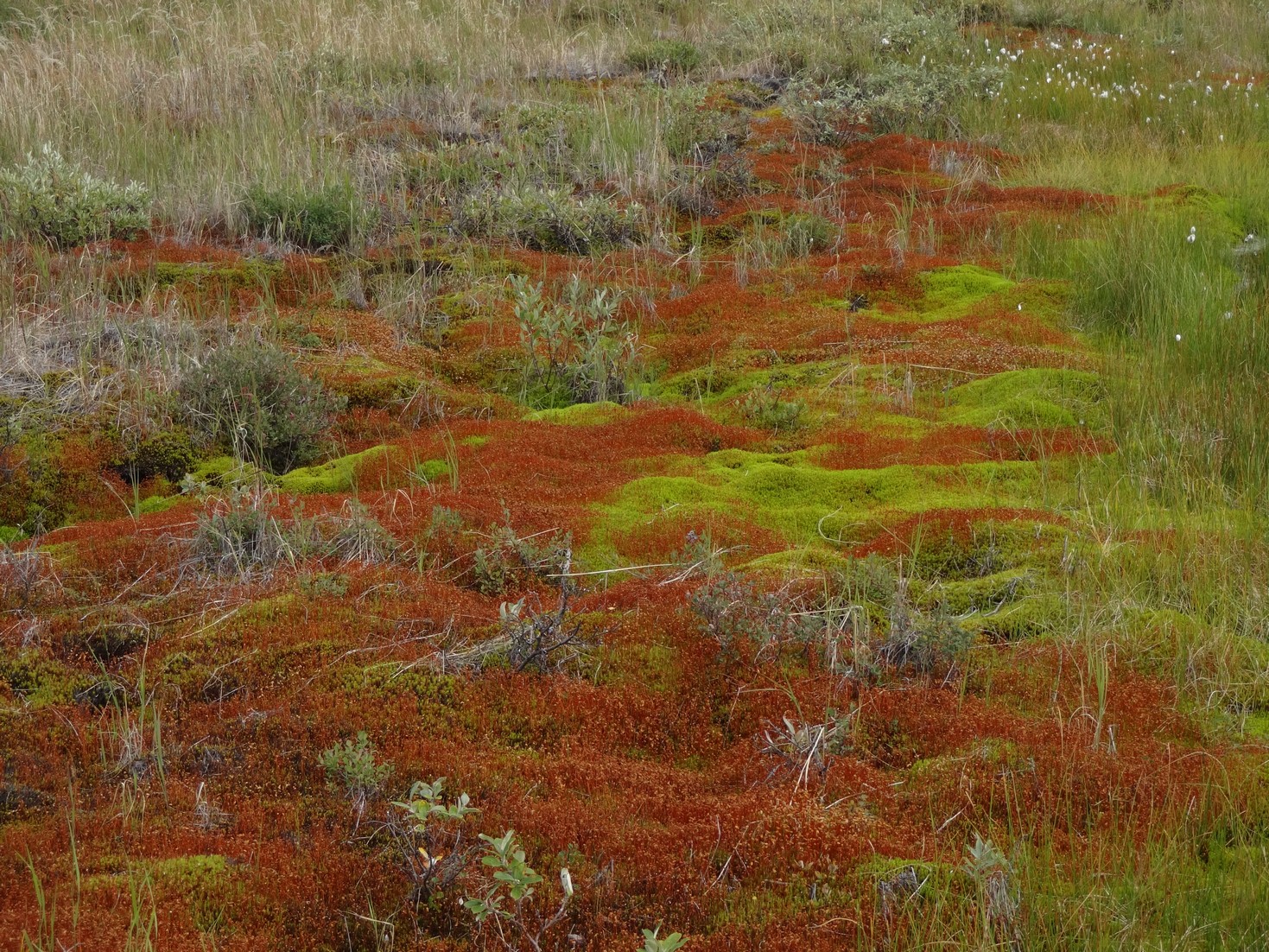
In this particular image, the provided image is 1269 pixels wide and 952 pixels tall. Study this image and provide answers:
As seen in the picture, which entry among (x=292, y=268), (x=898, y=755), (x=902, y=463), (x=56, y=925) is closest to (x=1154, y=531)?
(x=902, y=463)

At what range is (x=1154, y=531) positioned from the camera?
4.35 m

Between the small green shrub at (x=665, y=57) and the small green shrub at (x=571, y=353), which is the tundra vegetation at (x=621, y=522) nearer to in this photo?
the small green shrub at (x=571, y=353)

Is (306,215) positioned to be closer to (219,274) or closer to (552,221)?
(219,274)

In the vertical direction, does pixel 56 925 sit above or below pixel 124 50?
below

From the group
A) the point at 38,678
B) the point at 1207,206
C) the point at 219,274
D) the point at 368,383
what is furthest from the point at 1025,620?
the point at 1207,206

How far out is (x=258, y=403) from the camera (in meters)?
5.91

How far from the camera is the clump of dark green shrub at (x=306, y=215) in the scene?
860cm

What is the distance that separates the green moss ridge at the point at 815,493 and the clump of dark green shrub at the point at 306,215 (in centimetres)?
441

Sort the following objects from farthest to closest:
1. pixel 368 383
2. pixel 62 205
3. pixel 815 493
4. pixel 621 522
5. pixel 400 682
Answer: pixel 62 205 < pixel 368 383 < pixel 815 493 < pixel 621 522 < pixel 400 682

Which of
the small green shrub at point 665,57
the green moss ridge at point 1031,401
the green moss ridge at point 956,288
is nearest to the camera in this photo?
the green moss ridge at point 1031,401

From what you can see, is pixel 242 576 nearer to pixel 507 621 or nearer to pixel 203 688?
pixel 203 688

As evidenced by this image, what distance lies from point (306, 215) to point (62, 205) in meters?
1.70

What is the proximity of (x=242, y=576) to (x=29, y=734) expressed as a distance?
3.48ft

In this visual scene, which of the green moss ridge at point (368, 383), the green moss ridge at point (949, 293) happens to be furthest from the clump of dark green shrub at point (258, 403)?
the green moss ridge at point (949, 293)
